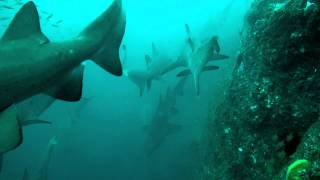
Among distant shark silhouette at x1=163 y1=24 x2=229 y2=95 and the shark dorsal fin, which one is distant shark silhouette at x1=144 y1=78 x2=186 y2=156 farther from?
the shark dorsal fin

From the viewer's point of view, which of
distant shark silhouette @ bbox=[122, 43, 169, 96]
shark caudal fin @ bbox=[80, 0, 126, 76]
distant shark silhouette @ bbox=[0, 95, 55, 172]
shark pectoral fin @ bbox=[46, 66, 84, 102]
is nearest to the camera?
shark pectoral fin @ bbox=[46, 66, 84, 102]

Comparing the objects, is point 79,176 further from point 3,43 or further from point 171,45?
point 3,43

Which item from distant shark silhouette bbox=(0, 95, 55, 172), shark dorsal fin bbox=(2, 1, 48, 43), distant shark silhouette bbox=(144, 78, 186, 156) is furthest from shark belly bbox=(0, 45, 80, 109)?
distant shark silhouette bbox=(144, 78, 186, 156)

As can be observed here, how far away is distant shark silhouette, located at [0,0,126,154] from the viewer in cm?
324

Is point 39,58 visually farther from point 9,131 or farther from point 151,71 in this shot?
point 151,71

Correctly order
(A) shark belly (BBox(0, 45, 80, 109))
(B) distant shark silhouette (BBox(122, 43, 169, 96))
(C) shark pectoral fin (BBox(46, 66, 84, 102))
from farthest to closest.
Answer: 1. (B) distant shark silhouette (BBox(122, 43, 169, 96))
2. (C) shark pectoral fin (BBox(46, 66, 84, 102))
3. (A) shark belly (BBox(0, 45, 80, 109))

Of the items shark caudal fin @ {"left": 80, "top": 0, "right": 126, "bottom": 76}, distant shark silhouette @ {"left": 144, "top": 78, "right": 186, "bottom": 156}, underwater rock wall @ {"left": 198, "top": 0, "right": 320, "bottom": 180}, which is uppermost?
shark caudal fin @ {"left": 80, "top": 0, "right": 126, "bottom": 76}

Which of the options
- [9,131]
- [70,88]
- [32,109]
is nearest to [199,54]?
[70,88]

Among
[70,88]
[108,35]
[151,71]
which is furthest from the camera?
[151,71]

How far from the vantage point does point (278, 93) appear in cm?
477

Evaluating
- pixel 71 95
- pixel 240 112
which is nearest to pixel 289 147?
pixel 240 112

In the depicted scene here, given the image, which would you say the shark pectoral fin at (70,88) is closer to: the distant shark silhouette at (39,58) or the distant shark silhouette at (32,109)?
the distant shark silhouette at (39,58)

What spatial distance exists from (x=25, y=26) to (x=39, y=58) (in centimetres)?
49

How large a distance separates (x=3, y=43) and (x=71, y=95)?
981 mm
